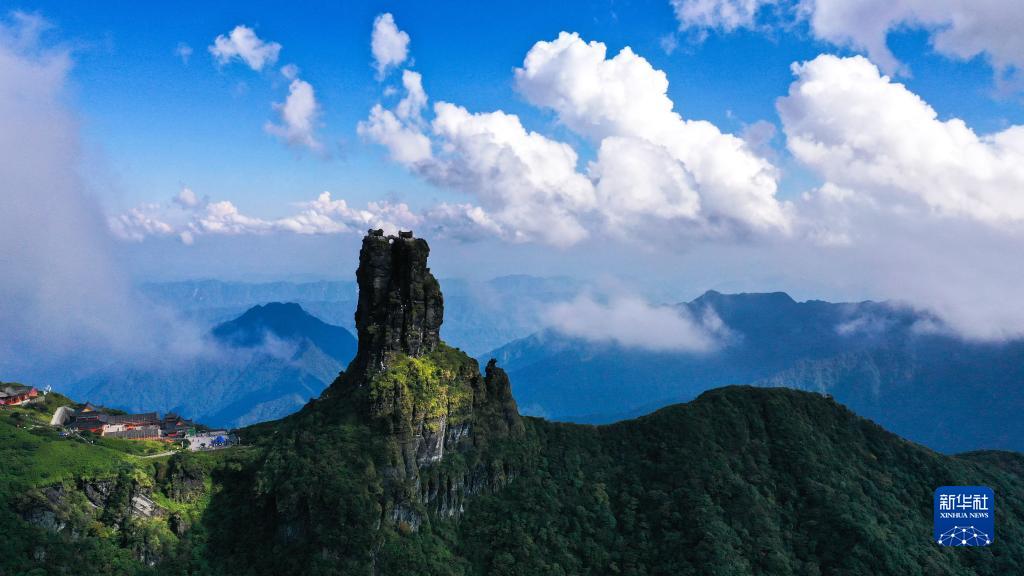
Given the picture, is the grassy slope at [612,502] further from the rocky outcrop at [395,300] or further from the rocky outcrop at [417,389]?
the rocky outcrop at [395,300]

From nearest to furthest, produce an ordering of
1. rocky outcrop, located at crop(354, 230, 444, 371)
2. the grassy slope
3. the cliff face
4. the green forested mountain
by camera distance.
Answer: the green forested mountain → the grassy slope → the cliff face → rocky outcrop, located at crop(354, 230, 444, 371)

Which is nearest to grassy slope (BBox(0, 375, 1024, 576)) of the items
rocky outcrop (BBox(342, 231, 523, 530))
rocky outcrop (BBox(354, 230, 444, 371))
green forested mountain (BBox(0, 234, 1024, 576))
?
green forested mountain (BBox(0, 234, 1024, 576))

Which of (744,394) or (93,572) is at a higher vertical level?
(744,394)

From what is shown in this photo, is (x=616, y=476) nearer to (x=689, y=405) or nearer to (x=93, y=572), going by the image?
(x=689, y=405)

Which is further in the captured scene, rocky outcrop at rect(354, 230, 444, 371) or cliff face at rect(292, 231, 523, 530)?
rocky outcrop at rect(354, 230, 444, 371)

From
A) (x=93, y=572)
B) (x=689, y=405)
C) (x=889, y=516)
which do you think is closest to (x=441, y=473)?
(x=93, y=572)

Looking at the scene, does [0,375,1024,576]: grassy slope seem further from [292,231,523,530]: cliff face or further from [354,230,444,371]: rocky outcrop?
[354,230,444,371]: rocky outcrop
